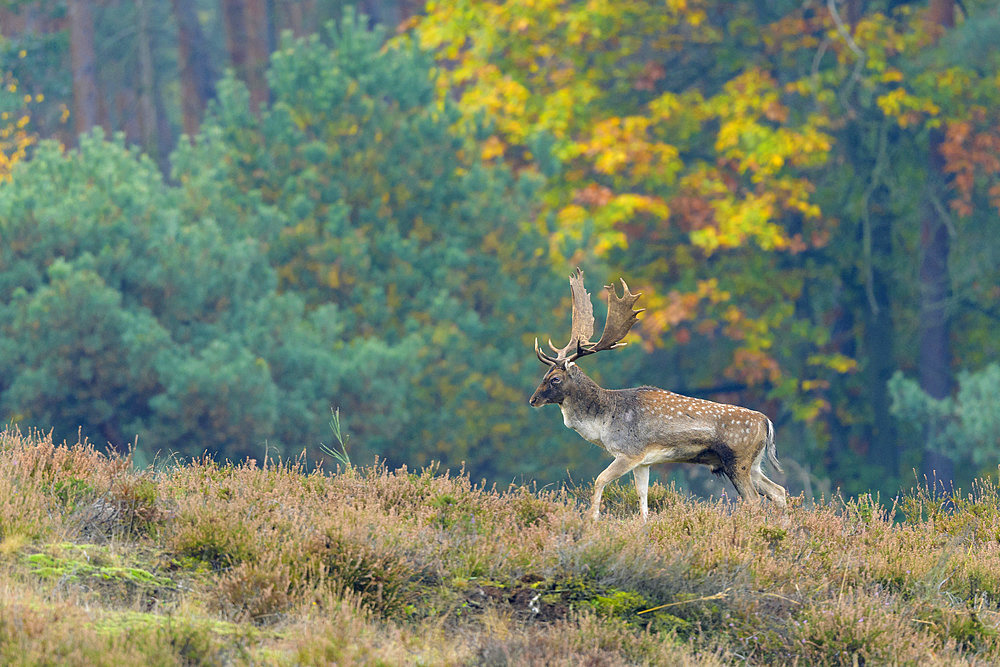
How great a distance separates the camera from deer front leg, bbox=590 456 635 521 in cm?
860

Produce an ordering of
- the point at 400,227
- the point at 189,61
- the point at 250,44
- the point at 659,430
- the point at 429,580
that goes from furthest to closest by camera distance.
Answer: the point at 189,61 → the point at 250,44 → the point at 400,227 → the point at 659,430 → the point at 429,580

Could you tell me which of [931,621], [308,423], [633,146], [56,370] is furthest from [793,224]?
[931,621]

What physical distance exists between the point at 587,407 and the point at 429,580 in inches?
101

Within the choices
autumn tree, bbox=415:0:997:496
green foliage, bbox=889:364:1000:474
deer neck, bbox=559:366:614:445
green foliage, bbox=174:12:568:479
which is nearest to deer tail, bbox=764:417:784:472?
deer neck, bbox=559:366:614:445

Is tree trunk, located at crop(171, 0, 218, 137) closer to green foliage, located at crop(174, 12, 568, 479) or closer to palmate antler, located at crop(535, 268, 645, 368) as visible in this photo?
green foliage, located at crop(174, 12, 568, 479)

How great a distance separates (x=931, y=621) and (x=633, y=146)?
50.0 feet

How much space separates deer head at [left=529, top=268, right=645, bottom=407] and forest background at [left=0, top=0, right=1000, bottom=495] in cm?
855

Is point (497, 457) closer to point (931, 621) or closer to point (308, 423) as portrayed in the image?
point (308, 423)

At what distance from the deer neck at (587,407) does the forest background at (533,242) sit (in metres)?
8.85

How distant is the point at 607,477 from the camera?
29.2 ft

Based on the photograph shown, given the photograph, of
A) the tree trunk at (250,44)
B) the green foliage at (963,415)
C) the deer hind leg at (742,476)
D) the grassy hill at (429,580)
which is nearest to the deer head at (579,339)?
the grassy hill at (429,580)

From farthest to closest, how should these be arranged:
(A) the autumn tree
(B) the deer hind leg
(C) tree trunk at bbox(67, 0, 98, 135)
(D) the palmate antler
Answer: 1. (C) tree trunk at bbox(67, 0, 98, 135)
2. (A) the autumn tree
3. (D) the palmate antler
4. (B) the deer hind leg

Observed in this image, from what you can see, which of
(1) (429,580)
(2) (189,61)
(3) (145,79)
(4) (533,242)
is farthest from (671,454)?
(3) (145,79)

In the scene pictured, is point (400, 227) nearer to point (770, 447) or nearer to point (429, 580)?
point (770, 447)
